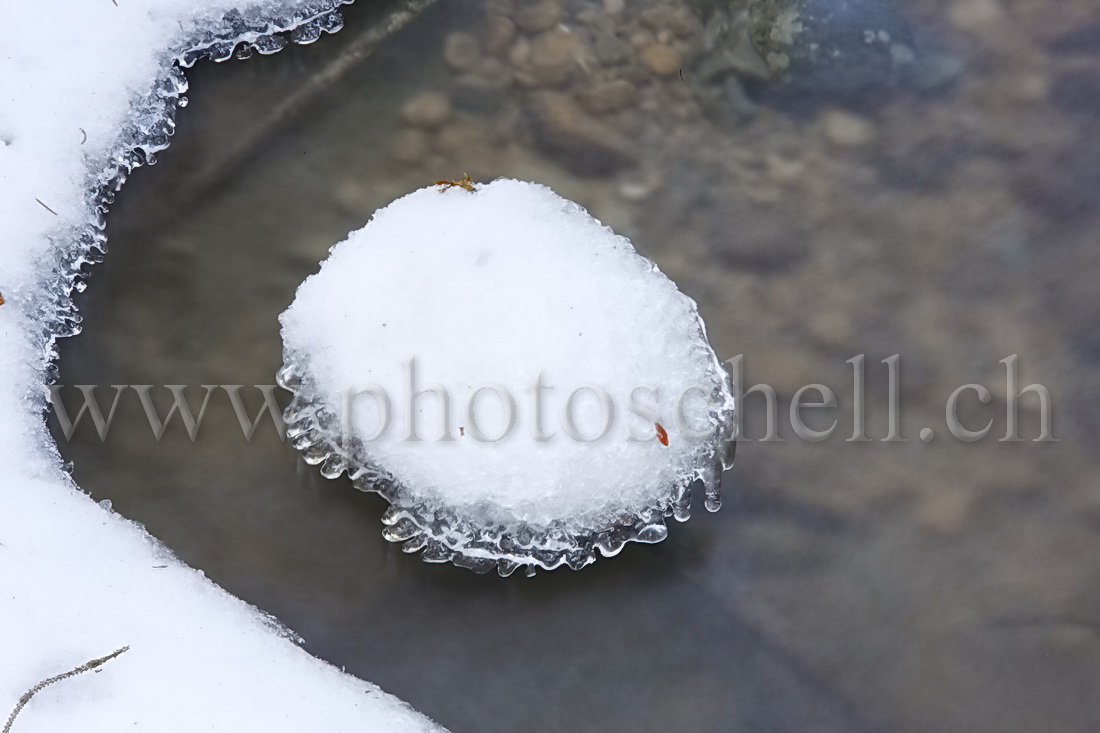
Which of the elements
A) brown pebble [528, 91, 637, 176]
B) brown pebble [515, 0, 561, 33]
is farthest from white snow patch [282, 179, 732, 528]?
brown pebble [515, 0, 561, 33]

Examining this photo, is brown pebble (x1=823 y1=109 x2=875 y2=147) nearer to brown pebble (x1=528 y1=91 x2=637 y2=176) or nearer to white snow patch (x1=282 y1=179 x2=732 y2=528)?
brown pebble (x1=528 y1=91 x2=637 y2=176)

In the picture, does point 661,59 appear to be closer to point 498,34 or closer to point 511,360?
point 498,34

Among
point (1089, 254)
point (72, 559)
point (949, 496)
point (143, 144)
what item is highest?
point (1089, 254)

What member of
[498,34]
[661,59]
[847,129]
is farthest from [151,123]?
[847,129]

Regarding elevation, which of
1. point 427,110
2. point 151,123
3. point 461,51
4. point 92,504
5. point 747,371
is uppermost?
point 461,51

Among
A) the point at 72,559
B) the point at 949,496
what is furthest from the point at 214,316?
the point at 949,496

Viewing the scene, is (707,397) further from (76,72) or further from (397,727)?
(76,72)

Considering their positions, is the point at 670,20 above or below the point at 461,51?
above
